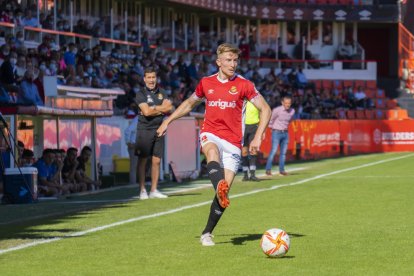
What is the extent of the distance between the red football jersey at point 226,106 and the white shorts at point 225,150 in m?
0.04

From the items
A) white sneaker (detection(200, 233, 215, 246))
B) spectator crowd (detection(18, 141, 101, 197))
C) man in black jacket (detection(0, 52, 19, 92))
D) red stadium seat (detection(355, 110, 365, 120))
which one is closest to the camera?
white sneaker (detection(200, 233, 215, 246))

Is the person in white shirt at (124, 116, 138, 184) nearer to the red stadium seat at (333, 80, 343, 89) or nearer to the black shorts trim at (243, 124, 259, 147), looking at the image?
the black shorts trim at (243, 124, 259, 147)

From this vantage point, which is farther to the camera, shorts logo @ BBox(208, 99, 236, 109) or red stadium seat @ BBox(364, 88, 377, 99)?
red stadium seat @ BBox(364, 88, 377, 99)

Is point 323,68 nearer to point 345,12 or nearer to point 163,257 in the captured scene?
point 345,12

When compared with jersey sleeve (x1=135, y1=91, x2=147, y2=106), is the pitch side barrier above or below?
below

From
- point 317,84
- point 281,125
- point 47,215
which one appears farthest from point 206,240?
point 317,84

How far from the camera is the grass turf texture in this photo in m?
9.92

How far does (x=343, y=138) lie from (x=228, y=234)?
102 feet

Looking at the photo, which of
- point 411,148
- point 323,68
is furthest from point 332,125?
point 323,68

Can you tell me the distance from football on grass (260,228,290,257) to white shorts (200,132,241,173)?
1.82 m

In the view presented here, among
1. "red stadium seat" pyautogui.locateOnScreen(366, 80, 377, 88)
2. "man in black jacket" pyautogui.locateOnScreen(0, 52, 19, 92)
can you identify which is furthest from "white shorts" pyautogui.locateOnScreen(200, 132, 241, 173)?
"red stadium seat" pyautogui.locateOnScreen(366, 80, 377, 88)

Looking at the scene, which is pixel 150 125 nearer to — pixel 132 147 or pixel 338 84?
pixel 132 147

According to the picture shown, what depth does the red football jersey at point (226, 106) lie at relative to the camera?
40.2 ft

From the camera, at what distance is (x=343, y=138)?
1710 inches
